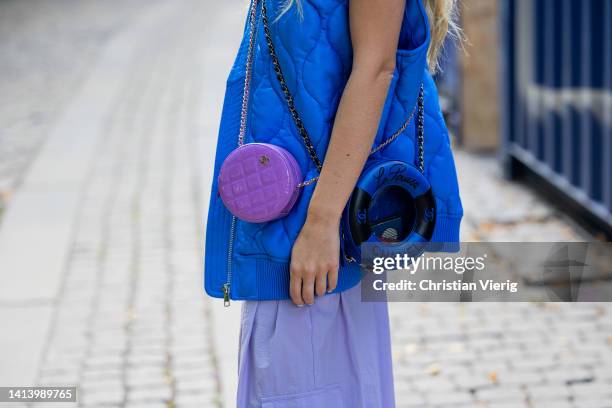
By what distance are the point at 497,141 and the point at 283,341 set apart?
5.94 metres

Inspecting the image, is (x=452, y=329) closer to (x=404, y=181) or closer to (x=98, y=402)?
(x=98, y=402)

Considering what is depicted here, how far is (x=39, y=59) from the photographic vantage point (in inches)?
536

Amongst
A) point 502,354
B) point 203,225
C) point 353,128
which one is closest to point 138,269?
point 203,225

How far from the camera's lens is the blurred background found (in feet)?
13.2

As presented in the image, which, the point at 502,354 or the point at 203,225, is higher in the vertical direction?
the point at 203,225

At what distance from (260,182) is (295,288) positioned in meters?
0.23

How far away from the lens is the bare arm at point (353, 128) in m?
1.85

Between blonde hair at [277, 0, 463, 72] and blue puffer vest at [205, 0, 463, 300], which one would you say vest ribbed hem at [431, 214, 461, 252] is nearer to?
blue puffer vest at [205, 0, 463, 300]

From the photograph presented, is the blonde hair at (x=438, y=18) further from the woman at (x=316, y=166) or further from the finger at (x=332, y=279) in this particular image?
the finger at (x=332, y=279)

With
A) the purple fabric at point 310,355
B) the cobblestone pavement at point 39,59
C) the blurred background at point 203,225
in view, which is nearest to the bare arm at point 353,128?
the purple fabric at point 310,355

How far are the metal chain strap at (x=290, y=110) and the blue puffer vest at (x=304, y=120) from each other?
11 millimetres

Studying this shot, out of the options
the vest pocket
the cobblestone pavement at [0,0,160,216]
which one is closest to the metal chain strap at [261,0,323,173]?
the vest pocket

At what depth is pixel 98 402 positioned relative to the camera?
152 inches

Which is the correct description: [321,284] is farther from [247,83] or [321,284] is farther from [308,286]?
[247,83]
